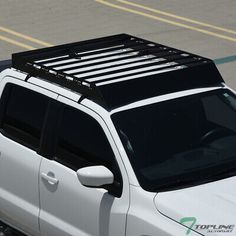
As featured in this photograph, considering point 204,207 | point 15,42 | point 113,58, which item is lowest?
point 15,42

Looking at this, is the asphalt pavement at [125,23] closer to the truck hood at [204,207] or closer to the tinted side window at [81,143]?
the tinted side window at [81,143]

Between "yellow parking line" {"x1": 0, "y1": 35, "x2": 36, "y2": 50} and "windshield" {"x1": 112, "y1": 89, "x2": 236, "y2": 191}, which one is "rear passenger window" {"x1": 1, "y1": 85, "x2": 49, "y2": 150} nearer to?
"windshield" {"x1": 112, "y1": 89, "x2": 236, "y2": 191}

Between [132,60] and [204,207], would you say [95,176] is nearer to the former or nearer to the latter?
[204,207]

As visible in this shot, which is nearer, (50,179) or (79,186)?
(79,186)

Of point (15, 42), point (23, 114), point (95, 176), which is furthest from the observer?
point (15, 42)

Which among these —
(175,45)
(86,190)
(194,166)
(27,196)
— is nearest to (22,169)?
(27,196)

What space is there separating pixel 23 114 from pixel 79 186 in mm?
1120

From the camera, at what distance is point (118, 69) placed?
716 centimetres

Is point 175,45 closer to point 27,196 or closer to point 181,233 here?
point 27,196

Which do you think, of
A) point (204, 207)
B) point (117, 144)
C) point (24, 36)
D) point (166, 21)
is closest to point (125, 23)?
point (166, 21)

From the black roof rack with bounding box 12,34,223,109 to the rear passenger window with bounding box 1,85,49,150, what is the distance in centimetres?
19

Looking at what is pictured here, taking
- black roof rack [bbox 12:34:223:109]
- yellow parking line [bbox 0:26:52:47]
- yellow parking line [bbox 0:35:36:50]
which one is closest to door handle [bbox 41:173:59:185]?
black roof rack [bbox 12:34:223:109]

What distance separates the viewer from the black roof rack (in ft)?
22.2

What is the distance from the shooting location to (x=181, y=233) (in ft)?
19.4
